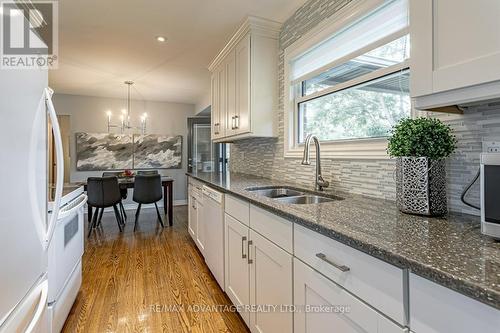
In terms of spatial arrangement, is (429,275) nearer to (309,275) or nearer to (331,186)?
(309,275)

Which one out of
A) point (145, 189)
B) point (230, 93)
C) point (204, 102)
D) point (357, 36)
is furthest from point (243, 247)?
point (204, 102)

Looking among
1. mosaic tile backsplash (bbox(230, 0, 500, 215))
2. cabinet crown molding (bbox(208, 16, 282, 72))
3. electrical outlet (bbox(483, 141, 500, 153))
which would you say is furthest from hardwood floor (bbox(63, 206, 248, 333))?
cabinet crown molding (bbox(208, 16, 282, 72))

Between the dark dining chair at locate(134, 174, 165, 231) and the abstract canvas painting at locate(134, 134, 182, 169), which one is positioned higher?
the abstract canvas painting at locate(134, 134, 182, 169)

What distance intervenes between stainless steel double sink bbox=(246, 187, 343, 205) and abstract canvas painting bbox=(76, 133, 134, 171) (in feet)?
14.8

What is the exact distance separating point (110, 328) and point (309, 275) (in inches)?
58.6

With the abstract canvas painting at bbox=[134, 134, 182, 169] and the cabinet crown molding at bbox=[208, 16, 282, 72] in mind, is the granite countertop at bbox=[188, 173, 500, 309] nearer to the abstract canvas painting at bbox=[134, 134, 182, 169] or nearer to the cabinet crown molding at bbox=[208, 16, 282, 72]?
the cabinet crown molding at bbox=[208, 16, 282, 72]

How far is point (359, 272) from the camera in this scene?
797mm

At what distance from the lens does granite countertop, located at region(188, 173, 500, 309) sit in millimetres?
541

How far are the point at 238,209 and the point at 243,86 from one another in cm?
138

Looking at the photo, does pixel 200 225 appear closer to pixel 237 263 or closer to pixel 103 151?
pixel 237 263

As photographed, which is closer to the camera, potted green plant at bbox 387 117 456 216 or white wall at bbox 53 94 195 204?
potted green plant at bbox 387 117 456 216

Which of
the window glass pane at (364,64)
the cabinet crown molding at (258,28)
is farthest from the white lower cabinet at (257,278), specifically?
the cabinet crown molding at (258,28)

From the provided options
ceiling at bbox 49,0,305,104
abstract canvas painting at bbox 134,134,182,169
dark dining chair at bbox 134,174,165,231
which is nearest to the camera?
ceiling at bbox 49,0,305,104

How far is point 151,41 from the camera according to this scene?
9.45ft
